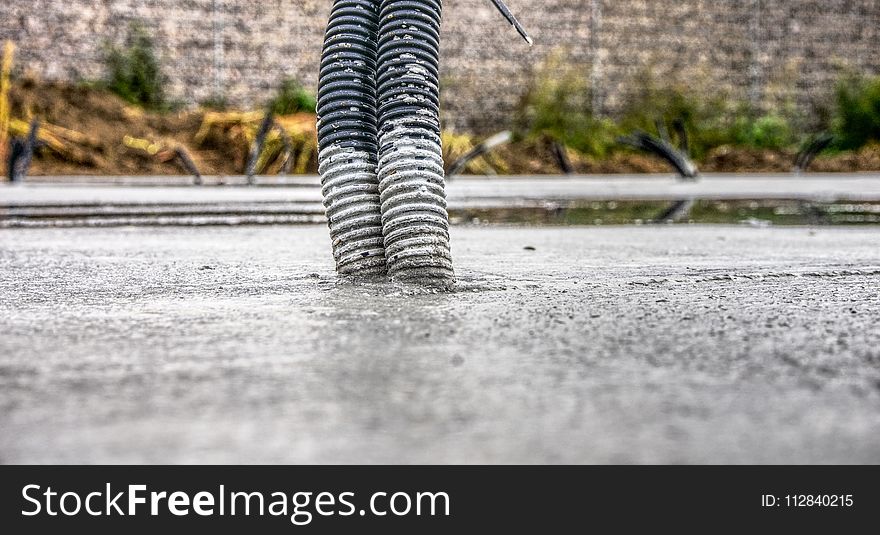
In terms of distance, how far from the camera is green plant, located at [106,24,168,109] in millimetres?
13961

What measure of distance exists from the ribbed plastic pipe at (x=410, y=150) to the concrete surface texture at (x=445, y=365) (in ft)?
0.32

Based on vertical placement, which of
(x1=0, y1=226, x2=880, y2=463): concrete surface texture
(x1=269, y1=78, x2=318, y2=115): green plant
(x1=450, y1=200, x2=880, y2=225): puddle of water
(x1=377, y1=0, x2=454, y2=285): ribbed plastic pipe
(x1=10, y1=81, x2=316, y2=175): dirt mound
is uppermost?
(x1=269, y1=78, x2=318, y2=115): green plant

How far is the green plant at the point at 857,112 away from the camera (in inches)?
619

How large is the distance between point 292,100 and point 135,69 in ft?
6.29

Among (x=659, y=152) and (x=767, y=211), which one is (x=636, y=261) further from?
(x=659, y=152)

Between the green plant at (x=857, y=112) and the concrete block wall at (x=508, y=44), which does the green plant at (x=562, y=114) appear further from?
the green plant at (x=857, y=112)

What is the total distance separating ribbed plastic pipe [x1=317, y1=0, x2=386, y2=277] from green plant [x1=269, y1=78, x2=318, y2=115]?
1178 cm

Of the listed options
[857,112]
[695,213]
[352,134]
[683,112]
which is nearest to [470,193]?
[695,213]

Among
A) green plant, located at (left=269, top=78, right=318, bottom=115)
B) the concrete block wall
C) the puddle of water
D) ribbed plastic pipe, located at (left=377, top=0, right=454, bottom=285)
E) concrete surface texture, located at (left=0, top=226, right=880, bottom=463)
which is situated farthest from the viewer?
green plant, located at (left=269, top=78, right=318, bottom=115)

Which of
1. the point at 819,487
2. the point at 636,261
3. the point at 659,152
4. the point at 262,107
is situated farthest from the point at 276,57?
the point at 819,487

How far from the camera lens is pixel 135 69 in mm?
14016

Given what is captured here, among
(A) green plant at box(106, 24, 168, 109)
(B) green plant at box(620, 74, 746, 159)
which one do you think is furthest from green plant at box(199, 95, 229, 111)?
(B) green plant at box(620, 74, 746, 159)

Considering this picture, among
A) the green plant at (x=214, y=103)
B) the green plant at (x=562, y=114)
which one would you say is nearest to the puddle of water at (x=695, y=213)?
the green plant at (x=562, y=114)

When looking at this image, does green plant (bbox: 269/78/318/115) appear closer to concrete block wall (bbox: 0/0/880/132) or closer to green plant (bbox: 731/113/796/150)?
concrete block wall (bbox: 0/0/880/132)
